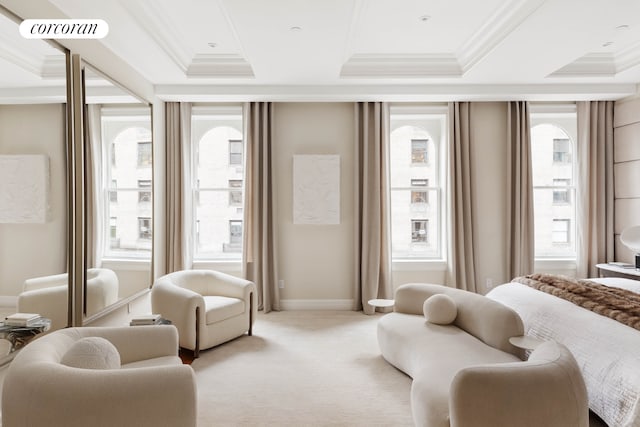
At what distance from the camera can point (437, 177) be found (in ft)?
16.6

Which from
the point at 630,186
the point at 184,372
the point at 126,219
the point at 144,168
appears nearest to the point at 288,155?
the point at 144,168

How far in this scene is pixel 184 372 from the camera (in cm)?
161

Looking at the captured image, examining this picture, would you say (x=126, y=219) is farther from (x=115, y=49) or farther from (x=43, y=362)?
(x=43, y=362)

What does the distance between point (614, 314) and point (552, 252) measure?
9.94ft

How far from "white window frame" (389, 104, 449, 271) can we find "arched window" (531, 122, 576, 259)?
1250 millimetres

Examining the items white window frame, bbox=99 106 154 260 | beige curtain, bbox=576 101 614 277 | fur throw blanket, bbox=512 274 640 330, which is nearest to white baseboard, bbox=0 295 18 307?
white window frame, bbox=99 106 154 260

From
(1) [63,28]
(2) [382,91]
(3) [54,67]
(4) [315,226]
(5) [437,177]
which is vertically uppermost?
(2) [382,91]

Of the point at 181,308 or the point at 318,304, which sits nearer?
the point at 181,308

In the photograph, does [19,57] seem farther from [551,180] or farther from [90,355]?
[551,180]

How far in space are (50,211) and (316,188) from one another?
9.58 feet

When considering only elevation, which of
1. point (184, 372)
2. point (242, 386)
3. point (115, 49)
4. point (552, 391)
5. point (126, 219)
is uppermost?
point (115, 49)

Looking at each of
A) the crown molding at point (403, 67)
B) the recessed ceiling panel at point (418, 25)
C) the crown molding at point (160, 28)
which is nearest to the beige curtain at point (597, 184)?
the crown molding at point (403, 67)

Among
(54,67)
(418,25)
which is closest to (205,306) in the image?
(54,67)

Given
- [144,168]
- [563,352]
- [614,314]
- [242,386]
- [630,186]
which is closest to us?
[563,352]
